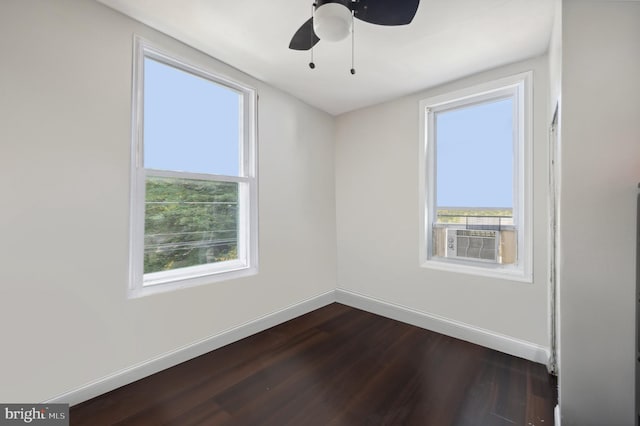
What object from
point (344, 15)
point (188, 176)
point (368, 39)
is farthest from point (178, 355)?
point (368, 39)

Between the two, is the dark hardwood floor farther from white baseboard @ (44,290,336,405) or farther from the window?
the window

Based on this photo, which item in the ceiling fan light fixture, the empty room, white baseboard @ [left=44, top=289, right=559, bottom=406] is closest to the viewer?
the ceiling fan light fixture

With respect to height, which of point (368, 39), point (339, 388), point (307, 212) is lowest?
point (339, 388)

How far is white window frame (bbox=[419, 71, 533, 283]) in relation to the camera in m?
2.15

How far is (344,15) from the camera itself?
46.9 inches

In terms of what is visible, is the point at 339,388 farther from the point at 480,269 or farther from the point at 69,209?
the point at 69,209

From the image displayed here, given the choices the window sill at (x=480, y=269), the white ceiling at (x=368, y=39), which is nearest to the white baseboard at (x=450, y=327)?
the window sill at (x=480, y=269)

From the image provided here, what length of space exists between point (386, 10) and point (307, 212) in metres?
2.16

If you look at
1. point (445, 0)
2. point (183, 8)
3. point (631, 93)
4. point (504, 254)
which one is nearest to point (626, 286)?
point (631, 93)

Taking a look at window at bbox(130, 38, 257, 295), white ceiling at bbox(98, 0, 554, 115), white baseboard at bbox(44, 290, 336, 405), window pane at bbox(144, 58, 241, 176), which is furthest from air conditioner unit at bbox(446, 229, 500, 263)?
window pane at bbox(144, 58, 241, 176)

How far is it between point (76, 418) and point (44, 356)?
1.36 ft

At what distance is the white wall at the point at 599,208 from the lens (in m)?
1.23

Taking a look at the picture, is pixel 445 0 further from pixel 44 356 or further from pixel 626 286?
pixel 44 356
